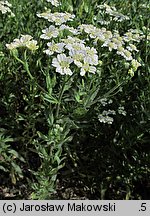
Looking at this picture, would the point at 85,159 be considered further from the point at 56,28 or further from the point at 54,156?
the point at 56,28

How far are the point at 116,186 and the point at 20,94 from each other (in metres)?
0.98

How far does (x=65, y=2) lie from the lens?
314cm

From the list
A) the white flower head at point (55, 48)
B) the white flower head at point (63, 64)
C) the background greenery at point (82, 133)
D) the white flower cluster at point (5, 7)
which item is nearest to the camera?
the white flower head at point (63, 64)

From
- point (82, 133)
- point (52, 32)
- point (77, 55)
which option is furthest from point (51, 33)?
point (82, 133)

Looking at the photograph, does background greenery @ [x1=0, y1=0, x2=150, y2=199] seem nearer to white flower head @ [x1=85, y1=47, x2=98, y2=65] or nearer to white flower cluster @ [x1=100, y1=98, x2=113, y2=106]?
white flower cluster @ [x1=100, y1=98, x2=113, y2=106]

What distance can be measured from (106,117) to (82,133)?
0.21 m

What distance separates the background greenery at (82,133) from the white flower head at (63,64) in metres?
0.38

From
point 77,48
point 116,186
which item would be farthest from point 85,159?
point 77,48

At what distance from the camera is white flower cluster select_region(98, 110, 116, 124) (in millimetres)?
2910

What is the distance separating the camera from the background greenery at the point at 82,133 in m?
2.88

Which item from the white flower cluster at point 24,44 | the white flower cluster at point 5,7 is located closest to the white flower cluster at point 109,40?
the white flower cluster at point 24,44

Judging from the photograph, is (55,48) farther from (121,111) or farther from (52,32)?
(121,111)

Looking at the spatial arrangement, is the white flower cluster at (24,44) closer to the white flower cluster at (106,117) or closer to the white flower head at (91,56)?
the white flower head at (91,56)

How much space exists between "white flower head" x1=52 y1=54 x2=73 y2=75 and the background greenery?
38cm
